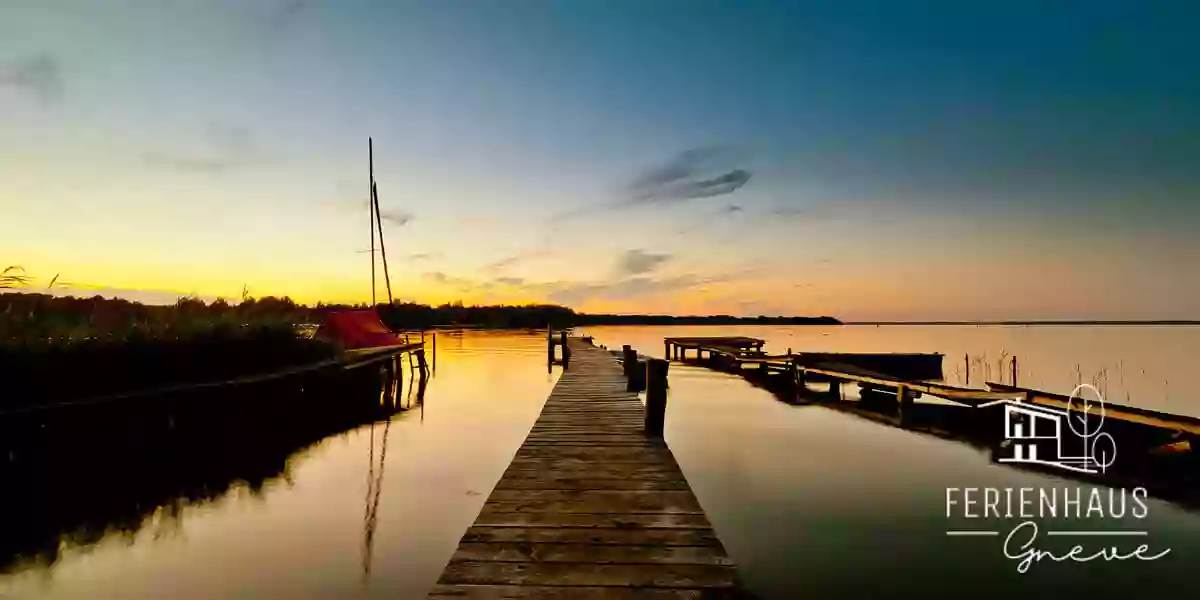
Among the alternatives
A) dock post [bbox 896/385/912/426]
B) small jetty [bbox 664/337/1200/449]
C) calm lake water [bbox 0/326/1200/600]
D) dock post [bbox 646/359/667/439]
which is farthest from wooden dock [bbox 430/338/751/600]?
dock post [bbox 896/385/912/426]

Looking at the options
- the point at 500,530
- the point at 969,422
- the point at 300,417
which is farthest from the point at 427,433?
the point at 969,422

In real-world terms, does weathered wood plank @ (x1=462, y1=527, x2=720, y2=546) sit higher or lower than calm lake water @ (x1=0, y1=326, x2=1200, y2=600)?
higher

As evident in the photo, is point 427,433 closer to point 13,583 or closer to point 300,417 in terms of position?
point 300,417

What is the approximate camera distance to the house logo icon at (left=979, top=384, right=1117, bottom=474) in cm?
1212

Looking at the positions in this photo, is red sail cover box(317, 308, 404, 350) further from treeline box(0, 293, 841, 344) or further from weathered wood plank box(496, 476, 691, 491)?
weathered wood plank box(496, 476, 691, 491)

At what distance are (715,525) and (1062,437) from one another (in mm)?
8336

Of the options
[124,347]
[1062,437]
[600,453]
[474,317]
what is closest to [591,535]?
[600,453]

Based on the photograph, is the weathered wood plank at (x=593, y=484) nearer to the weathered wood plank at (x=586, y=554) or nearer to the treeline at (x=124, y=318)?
the weathered wood plank at (x=586, y=554)

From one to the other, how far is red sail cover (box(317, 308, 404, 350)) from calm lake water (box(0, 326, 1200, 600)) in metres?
13.1

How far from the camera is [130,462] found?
1259 cm

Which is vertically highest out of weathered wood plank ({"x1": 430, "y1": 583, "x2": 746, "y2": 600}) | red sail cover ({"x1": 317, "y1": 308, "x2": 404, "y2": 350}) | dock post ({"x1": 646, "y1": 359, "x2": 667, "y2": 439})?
red sail cover ({"x1": 317, "y1": 308, "x2": 404, "y2": 350})

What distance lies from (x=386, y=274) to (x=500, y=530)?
37.6m

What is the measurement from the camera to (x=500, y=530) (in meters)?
5.75

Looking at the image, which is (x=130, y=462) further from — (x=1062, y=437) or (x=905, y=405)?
(x=1062, y=437)
